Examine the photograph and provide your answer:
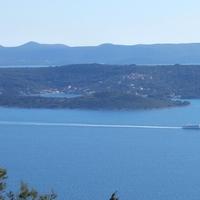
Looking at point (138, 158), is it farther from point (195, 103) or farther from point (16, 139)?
point (195, 103)

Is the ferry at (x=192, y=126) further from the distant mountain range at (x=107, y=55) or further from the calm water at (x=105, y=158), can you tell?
the distant mountain range at (x=107, y=55)

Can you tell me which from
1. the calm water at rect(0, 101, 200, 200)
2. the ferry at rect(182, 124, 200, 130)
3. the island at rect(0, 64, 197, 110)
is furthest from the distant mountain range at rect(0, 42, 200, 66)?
the ferry at rect(182, 124, 200, 130)

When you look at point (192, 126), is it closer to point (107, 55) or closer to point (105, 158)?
point (105, 158)

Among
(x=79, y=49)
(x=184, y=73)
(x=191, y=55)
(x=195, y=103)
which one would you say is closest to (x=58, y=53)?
(x=79, y=49)

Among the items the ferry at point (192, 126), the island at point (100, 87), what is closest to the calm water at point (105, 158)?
the ferry at point (192, 126)

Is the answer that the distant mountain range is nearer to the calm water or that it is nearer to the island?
the island

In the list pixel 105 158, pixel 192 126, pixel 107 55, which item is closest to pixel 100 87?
pixel 192 126
